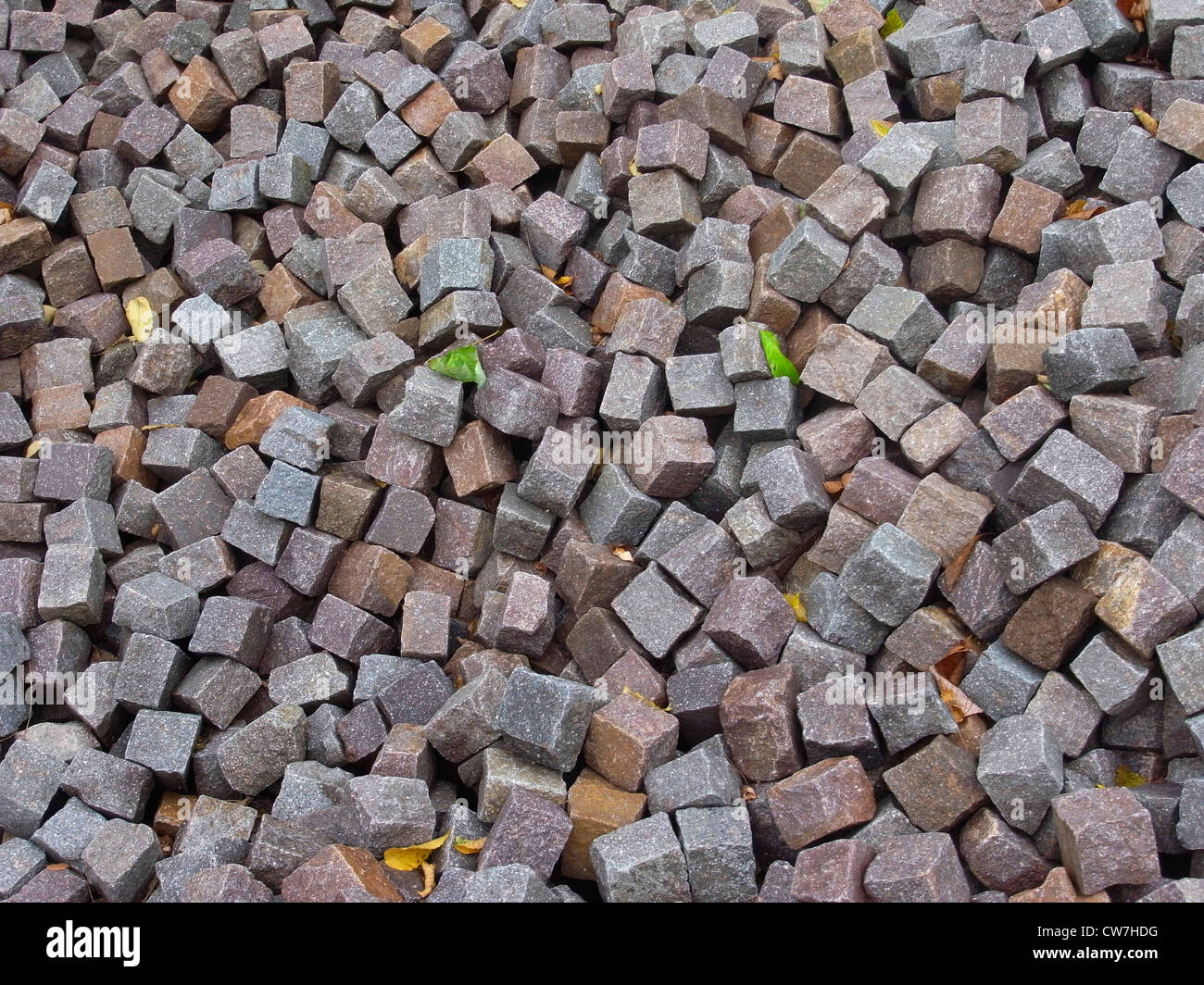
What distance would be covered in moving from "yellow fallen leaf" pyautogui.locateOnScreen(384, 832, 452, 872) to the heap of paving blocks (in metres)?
0.04

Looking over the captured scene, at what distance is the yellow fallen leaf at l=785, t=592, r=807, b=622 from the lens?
441 centimetres

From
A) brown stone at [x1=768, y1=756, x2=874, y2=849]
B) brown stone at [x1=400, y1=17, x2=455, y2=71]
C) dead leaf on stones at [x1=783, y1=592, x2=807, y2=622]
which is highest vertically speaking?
brown stone at [x1=400, y1=17, x2=455, y2=71]

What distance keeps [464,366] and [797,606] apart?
1.88 meters

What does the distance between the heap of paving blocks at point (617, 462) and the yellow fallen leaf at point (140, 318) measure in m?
0.03

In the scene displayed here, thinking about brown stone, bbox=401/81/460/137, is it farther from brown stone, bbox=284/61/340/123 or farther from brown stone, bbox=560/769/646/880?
brown stone, bbox=560/769/646/880

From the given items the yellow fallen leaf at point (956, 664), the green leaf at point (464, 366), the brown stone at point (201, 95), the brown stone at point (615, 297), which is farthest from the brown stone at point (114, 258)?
the yellow fallen leaf at point (956, 664)

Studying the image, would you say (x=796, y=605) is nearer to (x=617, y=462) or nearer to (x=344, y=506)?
(x=617, y=462)

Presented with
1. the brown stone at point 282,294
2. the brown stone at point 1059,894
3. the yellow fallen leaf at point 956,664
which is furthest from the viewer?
the brown stone at point 282,294

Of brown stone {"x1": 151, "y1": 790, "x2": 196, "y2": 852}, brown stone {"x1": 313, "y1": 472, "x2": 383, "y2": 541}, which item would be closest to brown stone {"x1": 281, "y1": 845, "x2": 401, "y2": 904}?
brown stone {"x1": 151, "y1": 790, "x2": 196, "y2": 852}

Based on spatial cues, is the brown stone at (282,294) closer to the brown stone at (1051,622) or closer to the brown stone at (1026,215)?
the brown stone at (1026,215)

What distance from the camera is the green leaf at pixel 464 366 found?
490cm

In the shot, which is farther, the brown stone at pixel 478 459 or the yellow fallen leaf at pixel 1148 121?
the yellow fallen leaf at pixel 1148 121

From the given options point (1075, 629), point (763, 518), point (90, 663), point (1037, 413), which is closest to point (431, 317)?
point (763, 518)

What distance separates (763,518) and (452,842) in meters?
1.82
